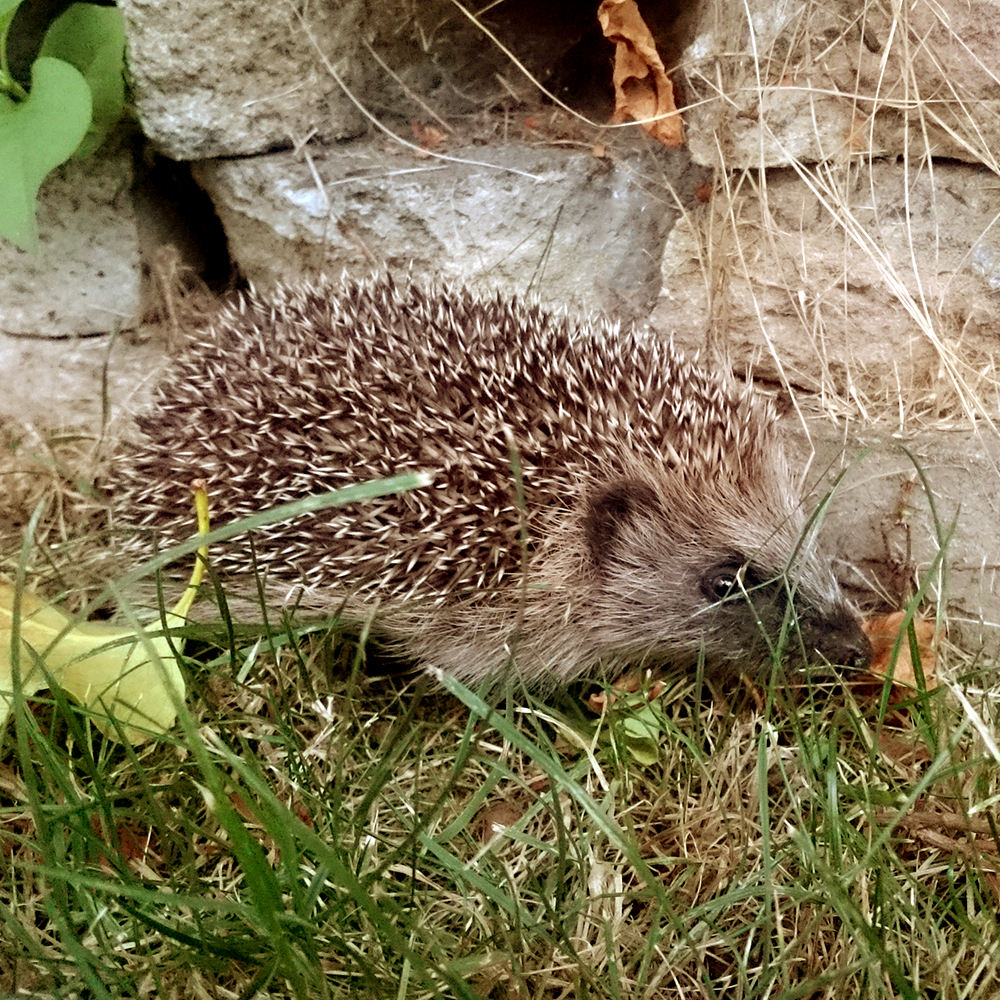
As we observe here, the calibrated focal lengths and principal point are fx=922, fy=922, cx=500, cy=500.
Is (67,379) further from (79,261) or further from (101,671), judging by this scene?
(101,671)

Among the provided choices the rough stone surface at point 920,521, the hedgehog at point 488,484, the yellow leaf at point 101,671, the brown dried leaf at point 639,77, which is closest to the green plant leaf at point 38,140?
the hedgehog at point 488,484

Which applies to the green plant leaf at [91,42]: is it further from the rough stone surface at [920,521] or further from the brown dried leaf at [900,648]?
the brown dried leaf at [900,648]

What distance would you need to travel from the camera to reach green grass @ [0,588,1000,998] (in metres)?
1.38

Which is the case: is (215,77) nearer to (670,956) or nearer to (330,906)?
(330,906)

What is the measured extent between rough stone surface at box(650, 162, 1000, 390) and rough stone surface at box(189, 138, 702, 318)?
19cm

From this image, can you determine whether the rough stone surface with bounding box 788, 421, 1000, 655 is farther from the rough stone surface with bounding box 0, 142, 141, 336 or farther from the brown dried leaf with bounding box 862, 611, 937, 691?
the rough stone surface with bounding box 0, 142, 141, 336

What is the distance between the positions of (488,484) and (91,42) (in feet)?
5.68

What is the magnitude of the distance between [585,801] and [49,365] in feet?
8.04

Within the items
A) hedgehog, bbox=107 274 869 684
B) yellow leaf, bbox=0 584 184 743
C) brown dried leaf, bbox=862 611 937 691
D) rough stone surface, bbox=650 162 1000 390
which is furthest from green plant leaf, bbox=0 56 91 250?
brown dried leaf, bbox=862 611 937 691

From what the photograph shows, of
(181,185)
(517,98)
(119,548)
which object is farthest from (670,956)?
(181,185)

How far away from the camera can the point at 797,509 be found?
2176mm

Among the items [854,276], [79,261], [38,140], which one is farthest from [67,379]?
[854,276]

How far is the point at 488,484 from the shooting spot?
2002mm

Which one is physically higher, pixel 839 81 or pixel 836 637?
pixel 839 81
